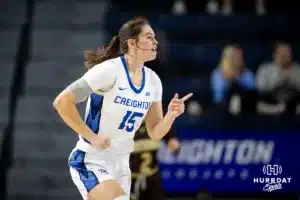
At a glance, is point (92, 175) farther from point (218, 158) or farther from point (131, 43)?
point (218, 158)

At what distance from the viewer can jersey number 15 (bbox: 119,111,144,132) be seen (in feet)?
19.8

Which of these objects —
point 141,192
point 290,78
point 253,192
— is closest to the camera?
point 141,192

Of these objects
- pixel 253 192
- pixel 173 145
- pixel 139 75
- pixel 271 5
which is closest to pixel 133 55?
pixel 139 75

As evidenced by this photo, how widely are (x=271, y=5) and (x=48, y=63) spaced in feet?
10.9

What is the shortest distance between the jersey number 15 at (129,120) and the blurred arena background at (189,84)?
9.12 feet

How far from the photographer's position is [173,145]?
789 centimetres

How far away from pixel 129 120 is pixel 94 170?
0.44 metres

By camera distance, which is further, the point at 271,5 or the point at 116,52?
the point at 271,5

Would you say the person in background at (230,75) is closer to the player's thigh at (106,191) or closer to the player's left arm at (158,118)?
the player's left arm at (158,118)

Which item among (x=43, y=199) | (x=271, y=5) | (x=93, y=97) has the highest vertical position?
(x=271, y=5)

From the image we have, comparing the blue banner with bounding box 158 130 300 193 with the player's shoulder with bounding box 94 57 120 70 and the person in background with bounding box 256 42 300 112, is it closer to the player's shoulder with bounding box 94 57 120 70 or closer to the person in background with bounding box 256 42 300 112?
the person in background with bounding box 256 42 300 112

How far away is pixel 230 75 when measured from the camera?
34.3ft

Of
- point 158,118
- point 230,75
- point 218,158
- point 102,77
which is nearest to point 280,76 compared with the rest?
point 230,75

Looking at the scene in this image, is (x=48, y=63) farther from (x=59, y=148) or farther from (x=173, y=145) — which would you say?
(x=173, y=145)
